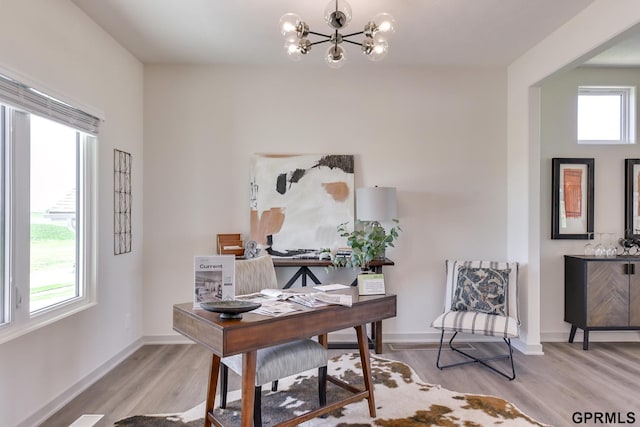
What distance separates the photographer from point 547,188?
3.90 m

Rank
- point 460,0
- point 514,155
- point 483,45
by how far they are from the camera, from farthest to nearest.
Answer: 1. point 514,155
2. point 483,45
3. point 460,0

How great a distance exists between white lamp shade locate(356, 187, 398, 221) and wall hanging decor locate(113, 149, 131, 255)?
2191mm

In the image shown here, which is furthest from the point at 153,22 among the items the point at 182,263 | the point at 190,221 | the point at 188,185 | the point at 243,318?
the point at 243,318

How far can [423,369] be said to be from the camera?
316 centimetres

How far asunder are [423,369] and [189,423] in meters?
1.87

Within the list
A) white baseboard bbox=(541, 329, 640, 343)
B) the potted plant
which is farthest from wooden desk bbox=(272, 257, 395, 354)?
white baseboard bbox=(541, 329, 640, 343)

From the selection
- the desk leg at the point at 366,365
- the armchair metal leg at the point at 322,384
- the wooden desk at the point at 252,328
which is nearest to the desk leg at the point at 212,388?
the wooden desk at the point at 252,328

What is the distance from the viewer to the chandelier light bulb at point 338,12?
2037 millimetres

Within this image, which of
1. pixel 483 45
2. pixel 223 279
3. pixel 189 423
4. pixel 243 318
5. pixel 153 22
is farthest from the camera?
pixel 483 45

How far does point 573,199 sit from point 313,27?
10.1 ft

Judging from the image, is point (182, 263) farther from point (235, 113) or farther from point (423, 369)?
point (423, 369)

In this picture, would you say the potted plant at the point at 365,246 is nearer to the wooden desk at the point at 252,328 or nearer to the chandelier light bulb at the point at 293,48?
the wooden desk at the point at 252,328

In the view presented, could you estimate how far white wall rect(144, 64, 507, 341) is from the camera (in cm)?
386

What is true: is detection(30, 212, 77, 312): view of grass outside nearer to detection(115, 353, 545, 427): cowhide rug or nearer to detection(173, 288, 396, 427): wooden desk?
detection(115, 353, 545, 427): cowhide rug
